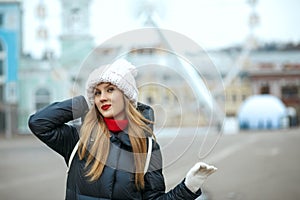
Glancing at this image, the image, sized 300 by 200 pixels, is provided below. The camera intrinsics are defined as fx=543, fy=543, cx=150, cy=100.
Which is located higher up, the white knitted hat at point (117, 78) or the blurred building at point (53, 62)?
the blurred building at point (53, 62)

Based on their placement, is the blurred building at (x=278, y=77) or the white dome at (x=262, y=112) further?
the white dome at (x=262, y=112)

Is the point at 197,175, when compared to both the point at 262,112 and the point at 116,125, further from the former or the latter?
the point at 262,112

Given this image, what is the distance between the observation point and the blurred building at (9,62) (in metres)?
3.56

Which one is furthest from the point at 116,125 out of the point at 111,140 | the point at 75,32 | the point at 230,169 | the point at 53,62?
the point at 53,62

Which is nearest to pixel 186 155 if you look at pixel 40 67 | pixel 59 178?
pixel 59 178

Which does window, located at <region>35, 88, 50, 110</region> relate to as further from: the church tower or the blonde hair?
the blonde hair

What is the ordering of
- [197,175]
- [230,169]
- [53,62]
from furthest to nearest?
[53,62] → [230,169] → [197,175]

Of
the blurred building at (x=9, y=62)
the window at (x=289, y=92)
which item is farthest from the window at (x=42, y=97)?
the window at (x=289, y=92)

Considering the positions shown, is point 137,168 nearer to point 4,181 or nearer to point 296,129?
point 4,181

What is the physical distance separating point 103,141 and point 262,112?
3.47 metres

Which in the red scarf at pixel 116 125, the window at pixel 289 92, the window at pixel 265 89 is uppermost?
the window at pixel 265 89

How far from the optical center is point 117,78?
0.61 metres

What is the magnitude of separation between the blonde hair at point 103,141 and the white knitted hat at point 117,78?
0.04 feet

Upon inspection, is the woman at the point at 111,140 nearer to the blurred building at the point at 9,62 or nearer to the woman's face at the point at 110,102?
the woman's face at the point at 110,102
